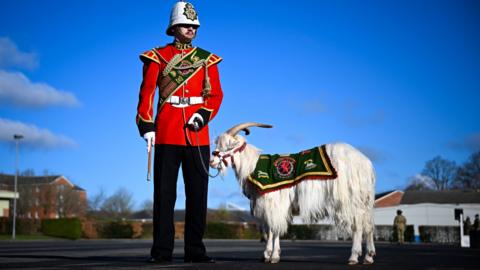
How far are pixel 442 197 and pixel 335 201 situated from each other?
245ft

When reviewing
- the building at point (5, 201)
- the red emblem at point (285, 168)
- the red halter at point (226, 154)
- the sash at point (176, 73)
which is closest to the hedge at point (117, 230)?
the building at point (5, 201)

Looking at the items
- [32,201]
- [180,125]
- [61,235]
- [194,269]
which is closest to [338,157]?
[180,125]

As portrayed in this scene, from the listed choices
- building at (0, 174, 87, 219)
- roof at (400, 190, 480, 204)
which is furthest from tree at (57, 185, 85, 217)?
roof at (400, 190, 480, 204)

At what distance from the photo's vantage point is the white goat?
Answer: 8383mm

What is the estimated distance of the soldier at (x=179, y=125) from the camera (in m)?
7.64

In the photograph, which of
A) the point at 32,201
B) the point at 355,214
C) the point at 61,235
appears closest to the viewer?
the point at 355,214

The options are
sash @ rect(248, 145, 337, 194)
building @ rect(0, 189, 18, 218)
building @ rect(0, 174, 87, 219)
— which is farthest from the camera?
building @ rect(0, 174, 87, 219)

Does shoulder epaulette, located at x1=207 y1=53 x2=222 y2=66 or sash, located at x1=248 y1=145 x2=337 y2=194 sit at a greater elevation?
shoulder epaulette, located at x1=207 y1=53 x2=222 y2=66

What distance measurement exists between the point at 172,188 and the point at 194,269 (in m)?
1.63

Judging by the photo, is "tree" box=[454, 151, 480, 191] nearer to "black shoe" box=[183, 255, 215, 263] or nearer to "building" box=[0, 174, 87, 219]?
"building" box=[0, 174, 87, 219]

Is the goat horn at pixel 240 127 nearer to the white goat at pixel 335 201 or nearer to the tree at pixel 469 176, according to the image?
the white goat at pixel 335 201

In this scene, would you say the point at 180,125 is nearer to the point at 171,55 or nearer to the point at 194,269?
the point at 171,55

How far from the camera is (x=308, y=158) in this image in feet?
28.3

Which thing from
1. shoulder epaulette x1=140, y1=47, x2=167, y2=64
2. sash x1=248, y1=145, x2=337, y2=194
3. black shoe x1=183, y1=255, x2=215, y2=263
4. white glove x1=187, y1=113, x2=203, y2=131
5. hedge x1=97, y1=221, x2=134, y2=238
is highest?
shoulder epaulette x1=140, y1=47, x2=167, y2=64
